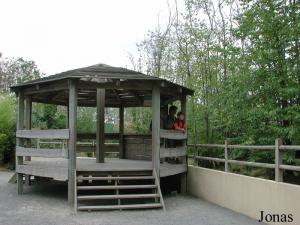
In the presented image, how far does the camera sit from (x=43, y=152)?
9508 millimetres

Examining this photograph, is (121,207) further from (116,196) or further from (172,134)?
A: (172,134)

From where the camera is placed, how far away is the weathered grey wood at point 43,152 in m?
9.15

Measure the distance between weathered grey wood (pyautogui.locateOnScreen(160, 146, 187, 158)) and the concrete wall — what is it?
561mm

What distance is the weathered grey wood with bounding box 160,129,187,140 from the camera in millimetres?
9650

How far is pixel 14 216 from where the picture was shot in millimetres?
7645

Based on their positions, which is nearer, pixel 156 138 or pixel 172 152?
pixel 156 138

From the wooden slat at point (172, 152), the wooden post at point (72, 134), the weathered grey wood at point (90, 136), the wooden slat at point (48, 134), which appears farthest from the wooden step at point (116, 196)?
the weathered grey wood at point (90, 136)

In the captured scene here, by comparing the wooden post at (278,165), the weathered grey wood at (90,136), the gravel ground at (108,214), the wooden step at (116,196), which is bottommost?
the gravel ground at (108,214)

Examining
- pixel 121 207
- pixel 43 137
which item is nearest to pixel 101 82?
pixel 43 137

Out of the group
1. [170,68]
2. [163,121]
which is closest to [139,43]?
[170,68]

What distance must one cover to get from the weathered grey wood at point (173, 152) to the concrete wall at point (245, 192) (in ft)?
1.84

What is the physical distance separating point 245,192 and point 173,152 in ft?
8.30

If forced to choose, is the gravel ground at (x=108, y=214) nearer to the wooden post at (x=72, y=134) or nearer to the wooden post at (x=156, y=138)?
the wooden post at (x=72, y=134)

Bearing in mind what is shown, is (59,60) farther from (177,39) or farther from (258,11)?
(258,11)
